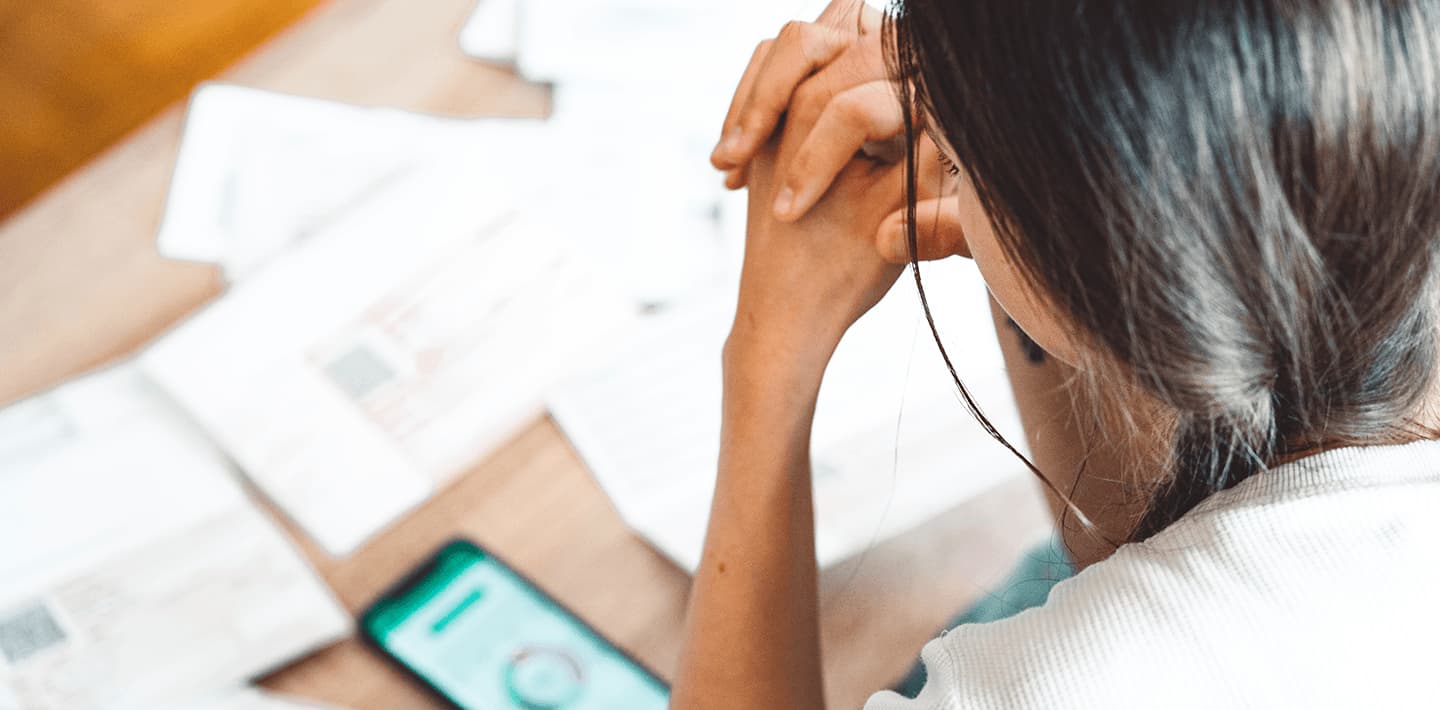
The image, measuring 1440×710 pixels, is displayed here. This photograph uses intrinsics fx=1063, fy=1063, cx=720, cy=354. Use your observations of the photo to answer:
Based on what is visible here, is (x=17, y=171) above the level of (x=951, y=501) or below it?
above

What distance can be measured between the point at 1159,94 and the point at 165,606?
58cm

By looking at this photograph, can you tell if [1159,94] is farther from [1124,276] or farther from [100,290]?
[100,290]

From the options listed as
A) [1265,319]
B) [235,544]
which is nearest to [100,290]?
[235,544]

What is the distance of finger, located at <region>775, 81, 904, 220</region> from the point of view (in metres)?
0.58

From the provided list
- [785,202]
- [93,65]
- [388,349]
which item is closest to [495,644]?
[388,349]

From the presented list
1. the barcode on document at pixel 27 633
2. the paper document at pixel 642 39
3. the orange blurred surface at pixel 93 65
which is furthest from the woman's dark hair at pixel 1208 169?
A: the orange blurred surface at pixel 93 65

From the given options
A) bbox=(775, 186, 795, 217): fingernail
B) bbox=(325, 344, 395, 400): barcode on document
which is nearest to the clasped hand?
bbox=(775, 186, 795, 217): fingernail

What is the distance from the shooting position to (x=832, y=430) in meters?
0.69

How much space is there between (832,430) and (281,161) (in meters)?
0.42

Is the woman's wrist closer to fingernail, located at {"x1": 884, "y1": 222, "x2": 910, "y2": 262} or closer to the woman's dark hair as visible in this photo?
fingernail, located at {"x1": 884, "y1": 222, "x2": 910, "y2": 262}

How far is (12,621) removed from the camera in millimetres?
604

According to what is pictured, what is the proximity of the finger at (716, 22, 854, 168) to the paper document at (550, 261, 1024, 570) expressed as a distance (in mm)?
118

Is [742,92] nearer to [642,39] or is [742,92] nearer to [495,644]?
[642,39]

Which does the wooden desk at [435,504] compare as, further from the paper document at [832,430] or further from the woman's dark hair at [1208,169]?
the woman's dark hair at [1208,169]
